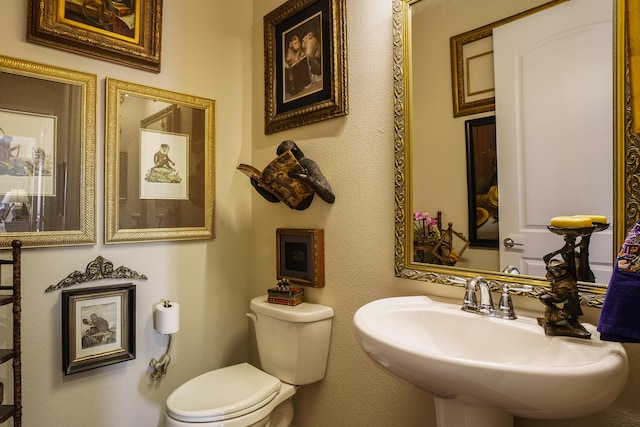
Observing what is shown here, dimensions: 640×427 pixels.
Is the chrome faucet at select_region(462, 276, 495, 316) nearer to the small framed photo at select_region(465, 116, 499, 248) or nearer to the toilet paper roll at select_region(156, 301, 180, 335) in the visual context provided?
the small framed photo at select_region(465, 116, 499, 248)

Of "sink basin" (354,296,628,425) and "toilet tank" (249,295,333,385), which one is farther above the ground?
"sink basin" (354,296,628,425)

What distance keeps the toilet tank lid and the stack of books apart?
0.02 metres

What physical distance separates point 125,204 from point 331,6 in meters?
1.30

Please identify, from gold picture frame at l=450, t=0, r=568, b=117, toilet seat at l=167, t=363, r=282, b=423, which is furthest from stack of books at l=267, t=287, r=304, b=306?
gold picture frame at l=450, t=0, r=568, b=117

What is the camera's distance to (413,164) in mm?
1263

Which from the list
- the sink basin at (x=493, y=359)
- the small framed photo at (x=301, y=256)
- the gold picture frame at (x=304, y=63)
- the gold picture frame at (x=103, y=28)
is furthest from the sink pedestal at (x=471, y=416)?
the gold picture frame at (x=103, y=28)

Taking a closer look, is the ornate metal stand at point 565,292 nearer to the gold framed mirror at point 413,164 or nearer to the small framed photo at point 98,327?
the gold framed mirror at point 413,164

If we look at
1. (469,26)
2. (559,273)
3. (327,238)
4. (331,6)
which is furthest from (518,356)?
(331,6)

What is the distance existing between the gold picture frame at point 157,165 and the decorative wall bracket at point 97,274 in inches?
4.1

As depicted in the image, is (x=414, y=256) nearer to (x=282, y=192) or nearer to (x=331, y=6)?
(x=282, y=192)

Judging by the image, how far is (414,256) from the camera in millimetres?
1261

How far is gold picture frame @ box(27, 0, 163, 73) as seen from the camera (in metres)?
1.40

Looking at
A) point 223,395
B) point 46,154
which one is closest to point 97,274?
point 46,154

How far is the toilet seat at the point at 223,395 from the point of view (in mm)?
1236
